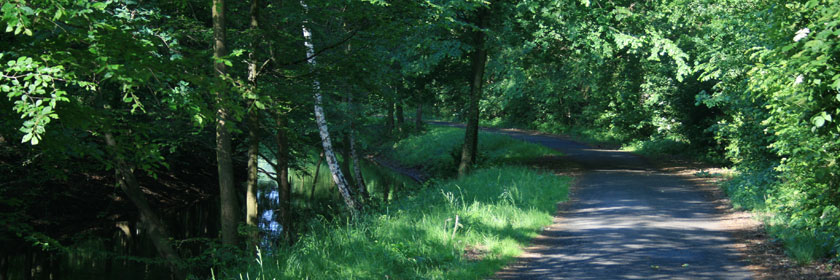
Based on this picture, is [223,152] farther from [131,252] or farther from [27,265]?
[131,252]

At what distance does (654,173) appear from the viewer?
19469 mm

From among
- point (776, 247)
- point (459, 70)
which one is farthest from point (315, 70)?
point (459, 70)

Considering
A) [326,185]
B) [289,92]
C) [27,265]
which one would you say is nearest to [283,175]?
[289,92]

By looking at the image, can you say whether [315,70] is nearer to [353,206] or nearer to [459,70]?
[353,206]

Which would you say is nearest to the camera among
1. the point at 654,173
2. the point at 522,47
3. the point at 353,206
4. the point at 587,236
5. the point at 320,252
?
the point at 320,252

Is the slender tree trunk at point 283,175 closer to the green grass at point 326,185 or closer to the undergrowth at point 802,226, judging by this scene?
the green grass at point 326,185

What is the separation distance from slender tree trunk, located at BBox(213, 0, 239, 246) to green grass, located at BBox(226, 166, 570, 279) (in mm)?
812

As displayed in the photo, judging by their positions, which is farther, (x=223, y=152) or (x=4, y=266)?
(x=4, y=266)

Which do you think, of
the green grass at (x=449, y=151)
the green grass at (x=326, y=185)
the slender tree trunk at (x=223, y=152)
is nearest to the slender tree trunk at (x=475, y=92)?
the green grass at (x=449, y=151)

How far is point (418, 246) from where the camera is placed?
8680 mm

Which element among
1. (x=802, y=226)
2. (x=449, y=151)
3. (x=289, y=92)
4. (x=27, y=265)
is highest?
(x=289, y=92)

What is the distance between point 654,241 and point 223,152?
21.4ft

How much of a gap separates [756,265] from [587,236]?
247 centimetres

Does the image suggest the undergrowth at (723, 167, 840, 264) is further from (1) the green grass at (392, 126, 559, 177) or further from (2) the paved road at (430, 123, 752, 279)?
(1) the green grass at (392, 126, 559, 177)
